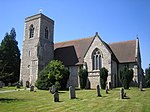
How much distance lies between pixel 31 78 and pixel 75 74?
8.80 m

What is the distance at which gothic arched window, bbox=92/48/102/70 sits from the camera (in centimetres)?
3727

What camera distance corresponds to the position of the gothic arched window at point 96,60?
37.3m

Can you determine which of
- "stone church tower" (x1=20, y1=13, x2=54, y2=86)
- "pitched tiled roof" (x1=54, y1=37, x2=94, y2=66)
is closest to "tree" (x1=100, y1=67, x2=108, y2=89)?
"pitched tiled roof" (x1=54, y1=37, x2=94, y2=66)

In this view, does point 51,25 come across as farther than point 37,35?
Yes

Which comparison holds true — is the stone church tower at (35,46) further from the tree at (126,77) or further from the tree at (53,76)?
the tree at (126,77)

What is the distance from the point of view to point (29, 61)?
42000 mm

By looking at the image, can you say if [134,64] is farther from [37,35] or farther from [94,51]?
[37,35]

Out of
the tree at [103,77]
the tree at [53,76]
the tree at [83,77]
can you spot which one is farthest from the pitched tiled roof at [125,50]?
the tree at [53,76]

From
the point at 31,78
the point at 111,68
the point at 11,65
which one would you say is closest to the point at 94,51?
the point at 111,68

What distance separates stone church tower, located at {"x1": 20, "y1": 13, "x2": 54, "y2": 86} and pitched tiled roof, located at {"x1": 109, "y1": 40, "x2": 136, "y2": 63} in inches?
542

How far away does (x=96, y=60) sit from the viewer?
37531mm

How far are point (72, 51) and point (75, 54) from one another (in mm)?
1525

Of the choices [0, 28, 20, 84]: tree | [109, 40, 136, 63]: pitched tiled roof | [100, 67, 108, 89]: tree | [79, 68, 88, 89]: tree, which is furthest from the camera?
[0, 28, 20, 84]: tree

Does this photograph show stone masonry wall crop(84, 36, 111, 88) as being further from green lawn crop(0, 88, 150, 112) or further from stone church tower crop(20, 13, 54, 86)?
green lawn crop(0, 88, 150, 112)
